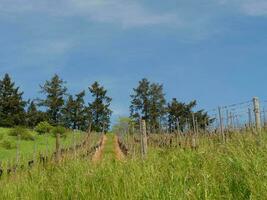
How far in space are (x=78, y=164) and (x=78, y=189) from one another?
2.61 meters

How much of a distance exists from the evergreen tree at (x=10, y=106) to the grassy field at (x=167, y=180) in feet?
244

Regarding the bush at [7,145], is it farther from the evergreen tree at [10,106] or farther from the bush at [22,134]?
the evergreen tree at [10,106]

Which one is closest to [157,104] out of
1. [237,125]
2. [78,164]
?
[237,125]

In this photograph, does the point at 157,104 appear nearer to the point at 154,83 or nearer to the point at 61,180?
the point at 154,83

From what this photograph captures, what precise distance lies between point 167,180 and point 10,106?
8097cm

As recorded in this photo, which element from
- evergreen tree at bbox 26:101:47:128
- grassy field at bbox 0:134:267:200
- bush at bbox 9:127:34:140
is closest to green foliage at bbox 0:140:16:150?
bush at bbox 9:127:34:140

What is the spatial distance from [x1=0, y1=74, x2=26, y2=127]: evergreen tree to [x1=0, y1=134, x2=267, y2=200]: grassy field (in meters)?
74.2

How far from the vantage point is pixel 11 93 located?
90.8 meters

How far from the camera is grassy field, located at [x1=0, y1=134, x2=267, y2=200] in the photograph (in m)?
6.93

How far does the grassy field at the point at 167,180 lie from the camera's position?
6930 mm

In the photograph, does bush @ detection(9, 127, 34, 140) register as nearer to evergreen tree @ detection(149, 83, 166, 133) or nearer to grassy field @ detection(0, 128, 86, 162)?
grassy field @ detection(0, 128, 86, 162)

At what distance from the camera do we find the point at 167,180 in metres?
8.15

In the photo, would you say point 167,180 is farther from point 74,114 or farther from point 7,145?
point 74,114

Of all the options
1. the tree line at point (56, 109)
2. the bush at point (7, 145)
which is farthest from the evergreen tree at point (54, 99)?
the bush at point (7, 145)
